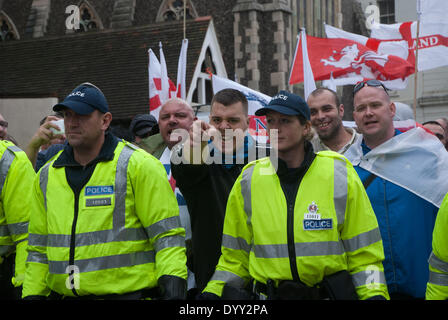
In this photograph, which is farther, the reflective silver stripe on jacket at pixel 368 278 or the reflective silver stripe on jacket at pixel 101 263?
the reflective silver stripe on jacket at pixel 101 263

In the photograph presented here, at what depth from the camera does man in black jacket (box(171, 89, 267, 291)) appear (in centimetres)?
407

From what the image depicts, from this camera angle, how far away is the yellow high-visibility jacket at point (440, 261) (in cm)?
331

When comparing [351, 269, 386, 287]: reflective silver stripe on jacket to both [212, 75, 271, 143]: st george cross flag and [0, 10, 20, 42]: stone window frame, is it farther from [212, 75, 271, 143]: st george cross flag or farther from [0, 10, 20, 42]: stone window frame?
[0, 10, 20, 42]: stone window frame

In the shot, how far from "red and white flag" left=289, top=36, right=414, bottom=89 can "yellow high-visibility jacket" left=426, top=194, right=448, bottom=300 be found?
323 inches

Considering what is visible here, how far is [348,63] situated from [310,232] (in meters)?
9.12

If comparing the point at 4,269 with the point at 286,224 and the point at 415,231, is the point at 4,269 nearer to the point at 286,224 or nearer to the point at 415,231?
the point at 286,224

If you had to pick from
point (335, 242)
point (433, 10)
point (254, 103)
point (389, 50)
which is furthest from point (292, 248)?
point (389, 50)

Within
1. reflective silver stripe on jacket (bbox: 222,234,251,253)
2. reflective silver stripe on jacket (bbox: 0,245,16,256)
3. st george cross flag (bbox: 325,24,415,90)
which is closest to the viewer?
reflective silver stripe on jacket (bbox: 222,234,251,253)

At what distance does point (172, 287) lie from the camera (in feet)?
11.0

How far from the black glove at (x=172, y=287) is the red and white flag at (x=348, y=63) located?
27.6 feet

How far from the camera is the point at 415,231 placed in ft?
13.3

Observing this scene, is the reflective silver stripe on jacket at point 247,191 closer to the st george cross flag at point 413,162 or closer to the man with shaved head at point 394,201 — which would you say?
the man with shaved head at point 394,201

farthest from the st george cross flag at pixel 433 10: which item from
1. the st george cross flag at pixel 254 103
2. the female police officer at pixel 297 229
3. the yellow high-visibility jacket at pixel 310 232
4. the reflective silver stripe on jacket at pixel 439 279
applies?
the reflective silver stripe on jacket at pixel 439 279

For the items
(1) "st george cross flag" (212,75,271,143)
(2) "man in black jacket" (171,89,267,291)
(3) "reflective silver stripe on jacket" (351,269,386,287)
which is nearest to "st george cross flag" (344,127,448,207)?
(2) "man in black jacket" (171,89,267,291)
